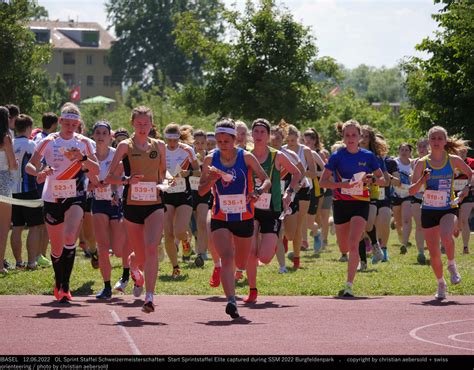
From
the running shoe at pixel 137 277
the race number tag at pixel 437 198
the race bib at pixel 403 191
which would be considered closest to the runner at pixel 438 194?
the race number tag at pixel 437 198

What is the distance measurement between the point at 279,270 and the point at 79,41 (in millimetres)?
138727

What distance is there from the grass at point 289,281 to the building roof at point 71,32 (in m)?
132

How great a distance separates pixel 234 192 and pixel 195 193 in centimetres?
739

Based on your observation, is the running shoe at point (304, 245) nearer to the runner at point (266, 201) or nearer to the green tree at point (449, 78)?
the runner at point (266, 201)

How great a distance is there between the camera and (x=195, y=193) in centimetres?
1942

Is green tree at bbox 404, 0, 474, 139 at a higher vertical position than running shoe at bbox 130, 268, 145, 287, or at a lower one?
higher

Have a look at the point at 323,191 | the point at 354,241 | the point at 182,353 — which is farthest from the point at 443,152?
the point at 323,191

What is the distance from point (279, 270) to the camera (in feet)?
56.9

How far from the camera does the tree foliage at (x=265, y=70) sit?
38.2 m

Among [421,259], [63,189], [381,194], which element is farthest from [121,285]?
[381,194]

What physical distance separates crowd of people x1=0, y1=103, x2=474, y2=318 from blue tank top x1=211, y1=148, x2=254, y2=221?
1 centimetres

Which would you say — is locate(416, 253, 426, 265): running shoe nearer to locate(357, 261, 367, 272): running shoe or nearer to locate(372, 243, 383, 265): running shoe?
locate(372, 243, 383, 265): running shoe

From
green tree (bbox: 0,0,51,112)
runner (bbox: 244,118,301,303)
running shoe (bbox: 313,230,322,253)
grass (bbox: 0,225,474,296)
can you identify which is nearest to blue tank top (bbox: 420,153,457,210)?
grass (bbox: 0,225,474,296)

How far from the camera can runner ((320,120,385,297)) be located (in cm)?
1423
